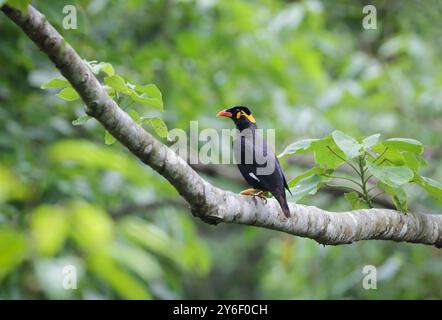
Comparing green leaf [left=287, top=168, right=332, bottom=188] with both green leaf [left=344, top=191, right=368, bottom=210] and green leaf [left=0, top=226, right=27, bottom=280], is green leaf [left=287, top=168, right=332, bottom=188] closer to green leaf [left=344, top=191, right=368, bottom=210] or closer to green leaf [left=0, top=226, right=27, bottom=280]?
green leaf [left=344, top=191, right=368, bottom=210]

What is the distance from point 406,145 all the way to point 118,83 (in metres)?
1.29

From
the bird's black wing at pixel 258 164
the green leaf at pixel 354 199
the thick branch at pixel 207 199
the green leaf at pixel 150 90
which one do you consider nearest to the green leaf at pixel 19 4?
the thick branch at pixel 207 199

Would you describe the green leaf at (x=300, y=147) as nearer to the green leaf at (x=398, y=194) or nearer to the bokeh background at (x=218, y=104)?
the green leaf at (x=398, y=194)

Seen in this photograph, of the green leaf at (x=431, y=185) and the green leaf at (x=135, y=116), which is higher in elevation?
the green leaf at (x=135, y=116)

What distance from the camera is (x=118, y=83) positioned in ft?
8.06

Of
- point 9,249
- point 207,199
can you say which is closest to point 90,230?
point 9,249

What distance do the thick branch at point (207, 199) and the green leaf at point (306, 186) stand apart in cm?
7

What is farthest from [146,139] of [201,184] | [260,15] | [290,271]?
[290,271]

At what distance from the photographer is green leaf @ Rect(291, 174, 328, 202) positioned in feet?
9.95

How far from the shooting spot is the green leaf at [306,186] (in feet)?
9.95

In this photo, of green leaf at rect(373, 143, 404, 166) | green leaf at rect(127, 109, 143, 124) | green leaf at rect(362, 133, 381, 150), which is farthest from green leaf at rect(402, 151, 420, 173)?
green leaf at rect(127, 109, 143, 124)

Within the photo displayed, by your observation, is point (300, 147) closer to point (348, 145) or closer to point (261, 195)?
point (348, 145)

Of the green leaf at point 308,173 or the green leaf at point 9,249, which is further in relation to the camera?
the green leaf at point 308,173

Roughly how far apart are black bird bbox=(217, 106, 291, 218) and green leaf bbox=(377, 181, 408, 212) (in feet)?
1.49
